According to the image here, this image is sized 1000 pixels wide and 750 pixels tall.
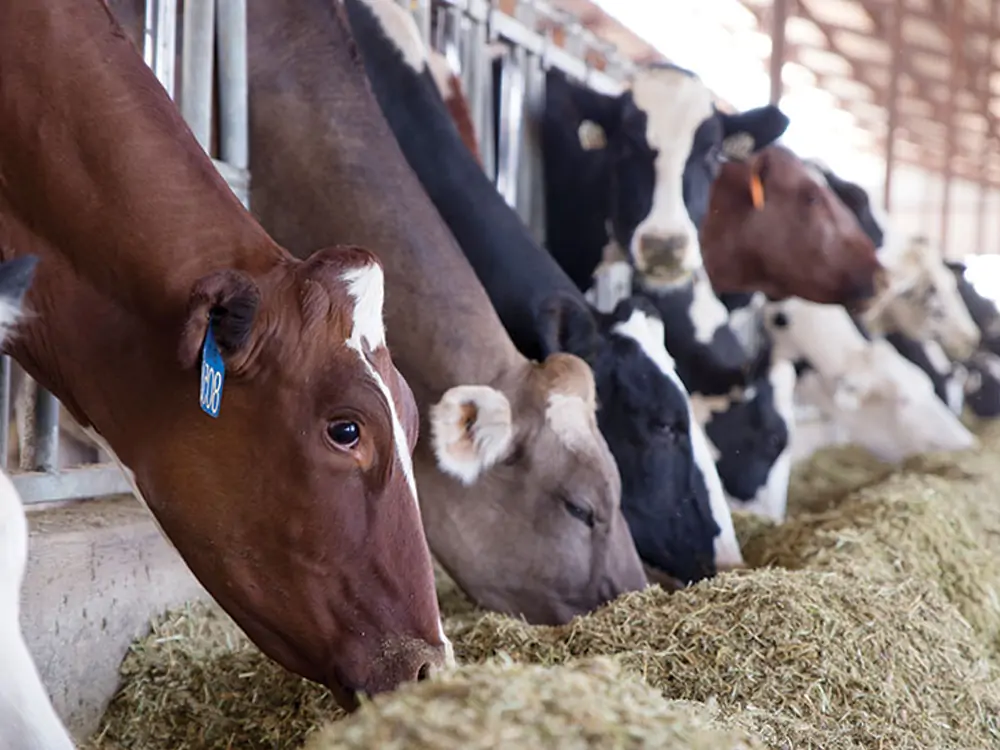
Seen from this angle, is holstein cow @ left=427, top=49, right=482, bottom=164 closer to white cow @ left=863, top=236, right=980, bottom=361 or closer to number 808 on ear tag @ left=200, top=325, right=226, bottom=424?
number 808 on ear tag @ left=200, top=325, right=226, bottom=424

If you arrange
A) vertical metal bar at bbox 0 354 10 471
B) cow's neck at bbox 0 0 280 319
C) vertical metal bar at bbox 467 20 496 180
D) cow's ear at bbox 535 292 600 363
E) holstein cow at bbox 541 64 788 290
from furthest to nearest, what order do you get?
holstein cow at bbox 541 64 788 290 < vertical metal bar at bbox 467 20 496 180 < cow's ear at bbox 535 292 600 363 < vertical metal bar at bbox 0 354 10 471 < cow's neck at bbox 0 0 280 319

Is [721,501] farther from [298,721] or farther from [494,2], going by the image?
[494,2]

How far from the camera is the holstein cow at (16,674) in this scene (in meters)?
1.62

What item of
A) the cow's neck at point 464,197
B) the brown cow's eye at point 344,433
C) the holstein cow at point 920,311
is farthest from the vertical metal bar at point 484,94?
the holstein cow at point 920,311

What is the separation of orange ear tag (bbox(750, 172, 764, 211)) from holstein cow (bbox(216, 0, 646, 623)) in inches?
156

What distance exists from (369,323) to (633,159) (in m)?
3.97

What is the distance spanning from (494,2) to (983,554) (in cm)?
342

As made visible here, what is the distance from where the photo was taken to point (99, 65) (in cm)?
275

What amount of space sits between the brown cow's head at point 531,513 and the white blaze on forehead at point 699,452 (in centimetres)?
73

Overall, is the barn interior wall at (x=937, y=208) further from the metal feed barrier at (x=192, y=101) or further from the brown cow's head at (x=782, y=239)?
the metal feed barrier at (x=192, y=101)

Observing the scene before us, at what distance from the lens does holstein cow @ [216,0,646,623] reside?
3830 millimetres

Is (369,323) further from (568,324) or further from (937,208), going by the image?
(937,208)

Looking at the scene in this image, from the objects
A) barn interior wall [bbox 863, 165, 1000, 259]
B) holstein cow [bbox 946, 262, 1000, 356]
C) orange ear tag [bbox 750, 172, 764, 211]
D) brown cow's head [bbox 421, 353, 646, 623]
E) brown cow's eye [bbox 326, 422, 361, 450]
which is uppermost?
brown cow's eye [bbox 326, 422, 361, 450]

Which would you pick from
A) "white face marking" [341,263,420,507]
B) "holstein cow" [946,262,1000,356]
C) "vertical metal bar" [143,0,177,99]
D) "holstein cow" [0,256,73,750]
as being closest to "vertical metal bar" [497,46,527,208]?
"vertical metal bar" [143,0,177,99]
